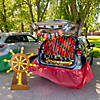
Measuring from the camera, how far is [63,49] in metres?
5.10

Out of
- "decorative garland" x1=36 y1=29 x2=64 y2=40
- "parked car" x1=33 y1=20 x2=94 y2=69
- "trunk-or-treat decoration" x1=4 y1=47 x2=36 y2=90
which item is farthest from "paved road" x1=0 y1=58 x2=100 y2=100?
"decorative garland" x1=36 y1=29 x2=64 y2=40

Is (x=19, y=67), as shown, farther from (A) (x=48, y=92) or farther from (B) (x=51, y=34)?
(B) (x=51, y=34)

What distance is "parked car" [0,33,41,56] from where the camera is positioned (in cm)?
599

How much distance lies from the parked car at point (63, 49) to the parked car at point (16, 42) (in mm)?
1636

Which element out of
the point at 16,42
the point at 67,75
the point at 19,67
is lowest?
the point at 67,75

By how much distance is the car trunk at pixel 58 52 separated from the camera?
4938 millimetres

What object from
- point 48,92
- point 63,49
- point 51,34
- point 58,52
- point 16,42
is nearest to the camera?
point 48,92

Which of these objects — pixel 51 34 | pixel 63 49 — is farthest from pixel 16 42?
pixel 51 34

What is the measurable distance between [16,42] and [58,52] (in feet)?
8.36

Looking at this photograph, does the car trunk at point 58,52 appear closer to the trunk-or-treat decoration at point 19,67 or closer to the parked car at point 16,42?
the trunk-or-treat decoration at point 19,67

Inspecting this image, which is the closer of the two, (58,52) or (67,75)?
(67,75)

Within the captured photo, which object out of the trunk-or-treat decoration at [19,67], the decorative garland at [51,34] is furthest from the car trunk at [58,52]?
the trunk-or-treat decoration at [19,67]

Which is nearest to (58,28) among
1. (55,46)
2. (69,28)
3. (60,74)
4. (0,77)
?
(69,28)

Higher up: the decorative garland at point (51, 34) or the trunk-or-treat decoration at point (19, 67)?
the decorative garland at point (51, 34)
